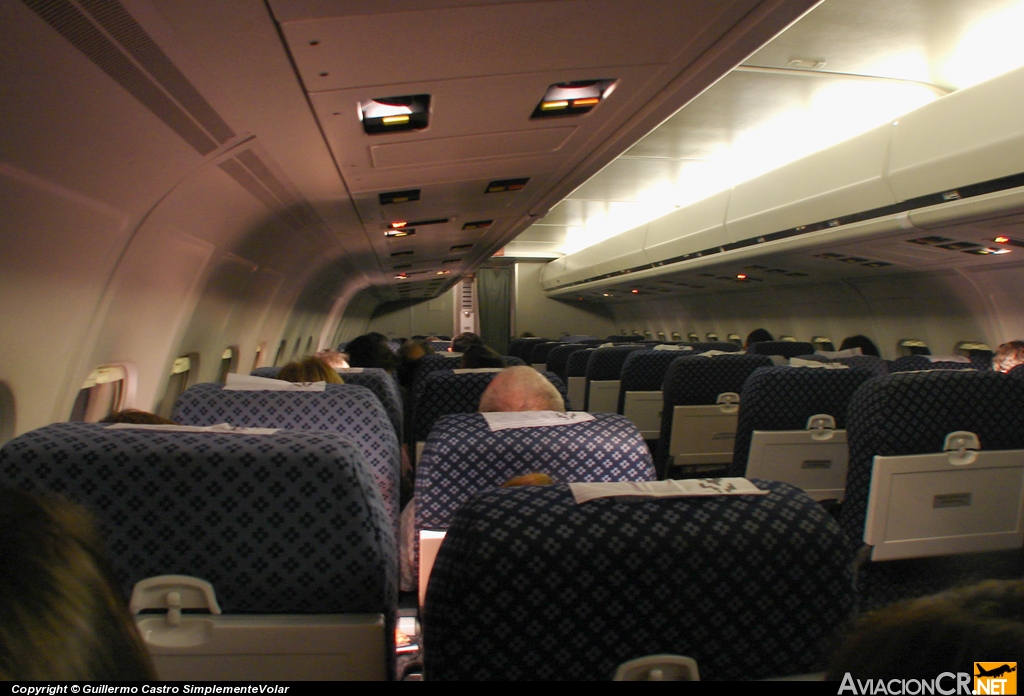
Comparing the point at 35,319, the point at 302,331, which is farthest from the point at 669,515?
the point at 302,331

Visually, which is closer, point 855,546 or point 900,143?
point 855,546

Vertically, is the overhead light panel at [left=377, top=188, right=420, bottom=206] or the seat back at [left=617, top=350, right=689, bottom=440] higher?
the overhead light panel at [left=377, top=188, right=420, bottom=206]

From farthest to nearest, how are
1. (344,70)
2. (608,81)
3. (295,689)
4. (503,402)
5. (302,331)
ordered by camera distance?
(302,331), (503,402), (608,81), (344,70), (295,689)

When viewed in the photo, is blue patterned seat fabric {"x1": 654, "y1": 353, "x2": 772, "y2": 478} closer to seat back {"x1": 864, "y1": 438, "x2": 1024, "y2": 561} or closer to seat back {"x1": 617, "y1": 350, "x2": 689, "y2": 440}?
seat back {"x1": 617, "y1": 350, "x2": 689, "y2": 440}

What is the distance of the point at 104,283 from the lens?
3086mm

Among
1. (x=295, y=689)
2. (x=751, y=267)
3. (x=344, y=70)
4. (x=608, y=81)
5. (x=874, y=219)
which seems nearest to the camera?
(x=295, y=689)

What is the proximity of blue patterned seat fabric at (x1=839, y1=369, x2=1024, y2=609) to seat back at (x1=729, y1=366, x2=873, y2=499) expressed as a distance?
2.09 feet

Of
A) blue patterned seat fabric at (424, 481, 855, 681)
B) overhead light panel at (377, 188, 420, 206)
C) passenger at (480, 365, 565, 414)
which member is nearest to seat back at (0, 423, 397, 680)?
blue patterned seat fabric at (424, 481, 855, 681)

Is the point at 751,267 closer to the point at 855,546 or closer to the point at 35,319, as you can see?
the point at 855,546

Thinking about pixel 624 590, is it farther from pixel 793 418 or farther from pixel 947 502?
pixel 793 418

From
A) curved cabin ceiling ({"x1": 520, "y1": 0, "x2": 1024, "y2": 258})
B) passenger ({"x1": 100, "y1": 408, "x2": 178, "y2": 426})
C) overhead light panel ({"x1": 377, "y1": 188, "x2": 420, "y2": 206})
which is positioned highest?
curved cabin ceiling ({"x1": 520, "y1": 0, "x2": 1024, "y2": 258})

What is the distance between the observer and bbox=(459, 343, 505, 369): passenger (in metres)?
5.24

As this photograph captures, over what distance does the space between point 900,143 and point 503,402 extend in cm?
340

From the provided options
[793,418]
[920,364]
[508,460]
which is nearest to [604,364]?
[920,364]
